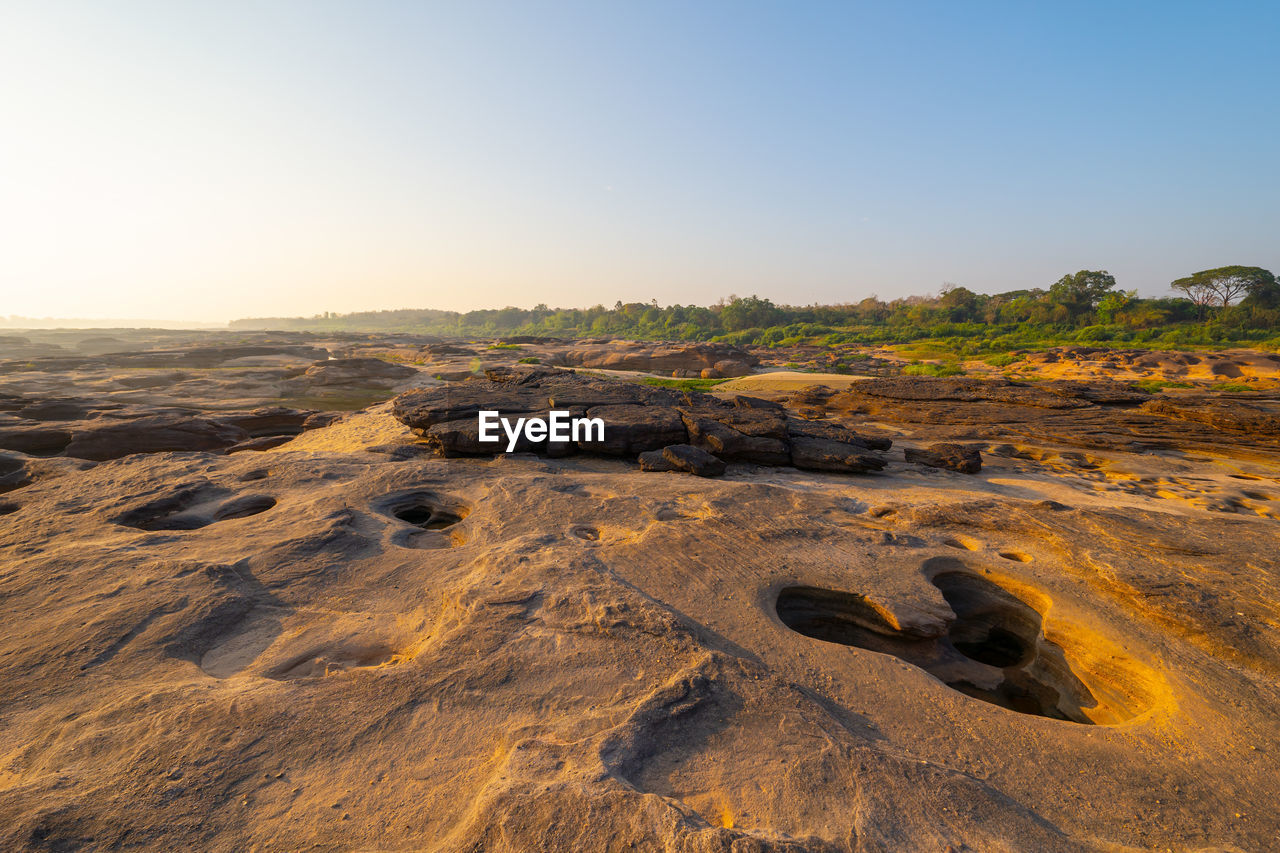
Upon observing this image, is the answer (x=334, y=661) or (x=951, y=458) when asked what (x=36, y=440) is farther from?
(x=951, y=458)

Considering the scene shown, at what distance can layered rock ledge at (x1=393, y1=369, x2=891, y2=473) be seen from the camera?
9.84 meters

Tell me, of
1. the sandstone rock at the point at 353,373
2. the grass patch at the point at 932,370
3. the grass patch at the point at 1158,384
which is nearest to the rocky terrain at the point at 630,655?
the grass patch at the point at 1158,384

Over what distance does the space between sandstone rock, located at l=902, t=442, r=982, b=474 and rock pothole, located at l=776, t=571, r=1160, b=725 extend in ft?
16.2

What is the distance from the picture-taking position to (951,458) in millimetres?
9992

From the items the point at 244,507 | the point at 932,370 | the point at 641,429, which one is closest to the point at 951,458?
the point at 641,429

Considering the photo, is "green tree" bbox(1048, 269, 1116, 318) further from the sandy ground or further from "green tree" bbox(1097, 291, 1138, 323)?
the sandy ground

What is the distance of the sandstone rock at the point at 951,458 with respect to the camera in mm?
9859

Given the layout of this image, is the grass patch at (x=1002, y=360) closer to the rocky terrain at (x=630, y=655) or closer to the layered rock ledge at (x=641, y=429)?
→ the rocky terrain at (x=630, y=655)

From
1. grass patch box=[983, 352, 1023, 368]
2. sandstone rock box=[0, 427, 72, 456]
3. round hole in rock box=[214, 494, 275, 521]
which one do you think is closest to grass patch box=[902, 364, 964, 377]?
grass patch box=[983, 352, 1023, 368]

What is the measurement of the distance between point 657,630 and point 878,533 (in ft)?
12.0

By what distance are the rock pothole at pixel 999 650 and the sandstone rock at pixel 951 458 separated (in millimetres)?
4925

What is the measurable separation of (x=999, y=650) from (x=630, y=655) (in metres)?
4.23

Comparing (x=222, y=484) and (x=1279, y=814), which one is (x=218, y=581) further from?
(x=1279, y=814)

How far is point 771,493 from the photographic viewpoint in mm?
7727
